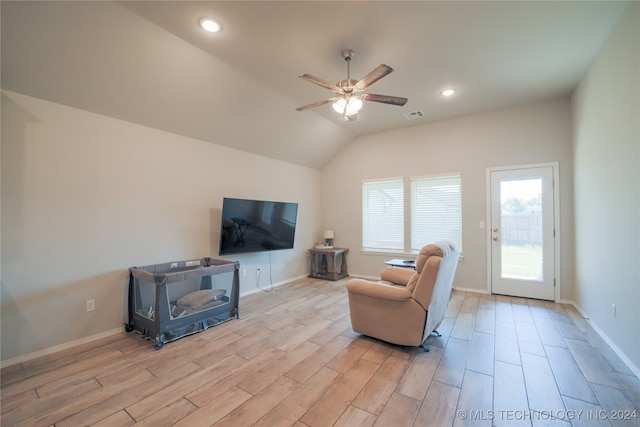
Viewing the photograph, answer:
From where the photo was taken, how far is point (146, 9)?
2.29m

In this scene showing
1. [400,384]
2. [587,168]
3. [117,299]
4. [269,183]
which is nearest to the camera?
[400,384]

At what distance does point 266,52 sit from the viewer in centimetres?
290

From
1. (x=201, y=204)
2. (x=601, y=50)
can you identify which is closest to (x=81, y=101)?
(x=201, y=204)

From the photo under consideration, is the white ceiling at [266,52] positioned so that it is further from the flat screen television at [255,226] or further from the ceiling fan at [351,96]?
the flat screen television at [255,226]

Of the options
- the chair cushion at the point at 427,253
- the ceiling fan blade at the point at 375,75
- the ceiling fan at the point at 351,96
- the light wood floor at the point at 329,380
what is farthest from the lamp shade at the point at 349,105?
the light wood floor at the point at 329,380

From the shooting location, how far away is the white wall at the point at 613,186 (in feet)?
7.36

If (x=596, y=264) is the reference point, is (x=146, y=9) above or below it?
above

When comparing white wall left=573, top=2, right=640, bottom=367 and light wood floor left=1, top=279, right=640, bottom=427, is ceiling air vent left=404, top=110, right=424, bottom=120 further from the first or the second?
light wood floor left=1, top=279, right=640, bottom=427

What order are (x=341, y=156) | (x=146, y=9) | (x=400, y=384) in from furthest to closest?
(x=341, y=156)
(x=146, y=9)
(x=400, y=384)

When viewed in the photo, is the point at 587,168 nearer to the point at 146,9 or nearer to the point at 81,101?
the point at 146,9

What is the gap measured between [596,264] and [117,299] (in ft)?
18.2

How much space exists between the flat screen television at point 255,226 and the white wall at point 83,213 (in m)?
0.33

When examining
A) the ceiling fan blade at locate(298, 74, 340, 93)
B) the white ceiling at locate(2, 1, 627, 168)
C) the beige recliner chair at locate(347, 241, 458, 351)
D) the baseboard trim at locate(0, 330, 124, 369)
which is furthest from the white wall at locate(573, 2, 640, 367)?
the baseboard trim at locate(0, 330, 124, 369)

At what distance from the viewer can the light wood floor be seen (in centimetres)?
179
